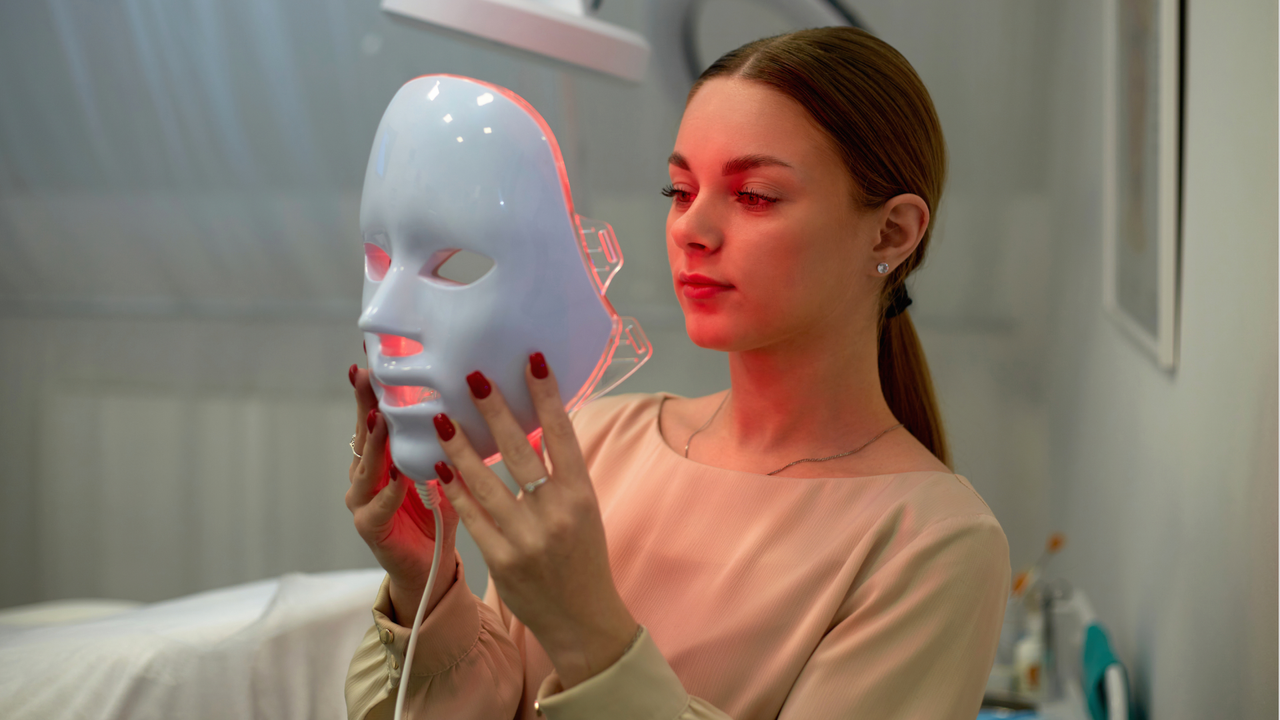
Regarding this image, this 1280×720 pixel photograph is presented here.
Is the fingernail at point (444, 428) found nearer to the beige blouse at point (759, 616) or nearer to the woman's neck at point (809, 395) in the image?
the beige blouse at point (759, 616)

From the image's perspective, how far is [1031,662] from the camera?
1721 millimetres

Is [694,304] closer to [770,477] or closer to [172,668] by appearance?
[770,477]

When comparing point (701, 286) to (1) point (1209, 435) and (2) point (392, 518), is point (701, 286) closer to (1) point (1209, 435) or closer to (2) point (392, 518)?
(2) point (392, 518)

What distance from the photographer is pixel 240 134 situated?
9.47 ft

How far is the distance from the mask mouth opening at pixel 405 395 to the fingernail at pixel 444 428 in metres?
0.04

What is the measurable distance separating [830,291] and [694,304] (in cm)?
12

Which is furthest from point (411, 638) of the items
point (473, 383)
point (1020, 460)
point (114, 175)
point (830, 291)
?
point (114, 175)

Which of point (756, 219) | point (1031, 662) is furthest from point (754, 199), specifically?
point (1031, 662)

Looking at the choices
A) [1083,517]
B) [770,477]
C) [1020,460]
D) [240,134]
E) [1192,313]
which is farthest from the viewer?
[240,134]

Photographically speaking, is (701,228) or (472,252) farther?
(701,228)

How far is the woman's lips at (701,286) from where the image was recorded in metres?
0.83

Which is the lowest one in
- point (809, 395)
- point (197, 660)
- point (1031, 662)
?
point (1031, 662)

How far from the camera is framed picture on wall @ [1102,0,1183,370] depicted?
1.25 meters

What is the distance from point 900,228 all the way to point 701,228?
0.67ft
